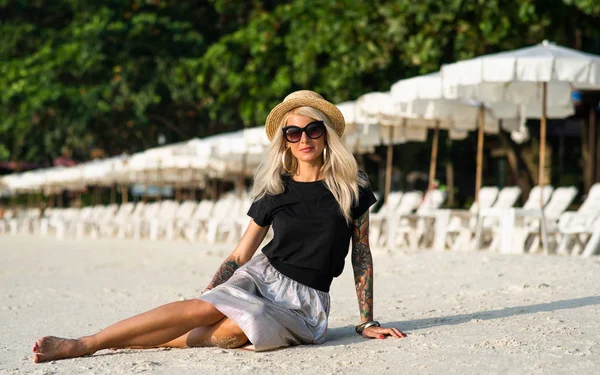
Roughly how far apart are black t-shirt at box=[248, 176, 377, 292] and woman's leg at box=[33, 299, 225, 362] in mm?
443

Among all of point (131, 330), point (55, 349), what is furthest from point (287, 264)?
point (55, 349)

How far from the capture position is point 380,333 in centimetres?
428

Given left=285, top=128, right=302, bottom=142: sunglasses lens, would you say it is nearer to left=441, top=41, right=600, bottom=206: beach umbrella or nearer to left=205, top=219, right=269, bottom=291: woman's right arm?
left=205, top=219, right=269, bottom=291: woman's right arm

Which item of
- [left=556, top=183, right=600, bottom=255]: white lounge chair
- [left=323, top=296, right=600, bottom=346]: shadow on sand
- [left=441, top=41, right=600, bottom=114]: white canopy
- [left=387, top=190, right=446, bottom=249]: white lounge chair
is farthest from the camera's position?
[left=387, top=190, right=446, bottom=249]: white lounge chair

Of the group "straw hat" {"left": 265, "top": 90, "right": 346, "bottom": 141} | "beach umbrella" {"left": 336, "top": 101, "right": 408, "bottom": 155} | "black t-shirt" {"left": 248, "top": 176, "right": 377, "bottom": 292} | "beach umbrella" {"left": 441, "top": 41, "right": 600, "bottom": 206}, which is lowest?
"black t-shirt" {"left": 248, "top": 176, "right": 377, "bottom": 292}

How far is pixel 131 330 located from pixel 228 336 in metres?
0.46

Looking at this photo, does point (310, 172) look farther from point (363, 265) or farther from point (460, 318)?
point (460, 318)

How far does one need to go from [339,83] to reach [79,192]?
27.4 meters

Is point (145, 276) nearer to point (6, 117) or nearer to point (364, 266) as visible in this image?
point (364, 266)

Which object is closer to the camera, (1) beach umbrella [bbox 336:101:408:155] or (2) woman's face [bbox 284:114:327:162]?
(2) woman's face [bbox 284:114:327:162]

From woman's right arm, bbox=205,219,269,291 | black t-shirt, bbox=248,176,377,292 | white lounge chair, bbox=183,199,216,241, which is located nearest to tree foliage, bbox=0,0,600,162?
white lounge chair, bbox=183,199,216,241

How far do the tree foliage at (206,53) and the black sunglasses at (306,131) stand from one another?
1125 cm

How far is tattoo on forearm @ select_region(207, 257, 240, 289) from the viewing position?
4273 mm

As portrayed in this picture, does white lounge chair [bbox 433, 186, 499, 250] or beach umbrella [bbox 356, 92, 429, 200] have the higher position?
beach umbrella [bbox 356, 92, 429, 200]
